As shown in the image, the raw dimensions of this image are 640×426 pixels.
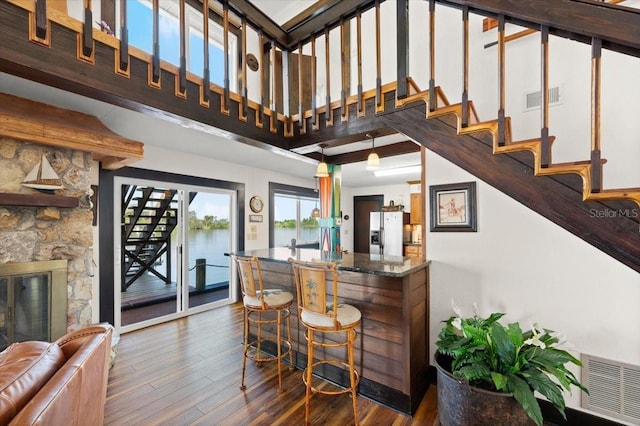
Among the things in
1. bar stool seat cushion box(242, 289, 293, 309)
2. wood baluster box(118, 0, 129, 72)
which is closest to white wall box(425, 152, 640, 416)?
bar stool seat cushion box(242, 289, 293, 309)

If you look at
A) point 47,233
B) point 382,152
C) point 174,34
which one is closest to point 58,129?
point 47,233

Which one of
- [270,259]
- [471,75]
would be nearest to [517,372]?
[270,259]

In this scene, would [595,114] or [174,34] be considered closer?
[595,114]

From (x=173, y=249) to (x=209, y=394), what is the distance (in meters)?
2.93

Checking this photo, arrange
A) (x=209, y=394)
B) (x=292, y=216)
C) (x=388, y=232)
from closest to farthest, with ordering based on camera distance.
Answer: (x=209, y=394) < (x=292, y=216) < (x=388, y=232)

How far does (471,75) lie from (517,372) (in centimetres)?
235

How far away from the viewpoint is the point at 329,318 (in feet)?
6.70

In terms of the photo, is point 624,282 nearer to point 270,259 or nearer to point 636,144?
point 636,144

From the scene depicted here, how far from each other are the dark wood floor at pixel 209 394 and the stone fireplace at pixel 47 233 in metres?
0.78

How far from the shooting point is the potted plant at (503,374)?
5.06 feet

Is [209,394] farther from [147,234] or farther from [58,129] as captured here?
[147,234]

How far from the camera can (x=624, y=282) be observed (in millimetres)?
1850

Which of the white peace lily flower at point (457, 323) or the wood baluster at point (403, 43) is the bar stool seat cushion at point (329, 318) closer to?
the white peace lily flower at point (457, 323)

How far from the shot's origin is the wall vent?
2123mm
